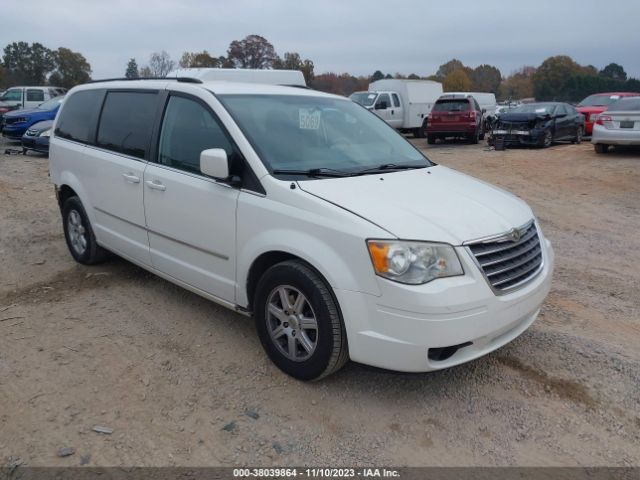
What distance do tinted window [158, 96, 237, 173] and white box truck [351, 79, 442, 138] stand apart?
17.7m

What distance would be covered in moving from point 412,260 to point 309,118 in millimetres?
1711

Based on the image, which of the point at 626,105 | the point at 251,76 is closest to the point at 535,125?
the point at 626,105

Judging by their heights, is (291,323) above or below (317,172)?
below

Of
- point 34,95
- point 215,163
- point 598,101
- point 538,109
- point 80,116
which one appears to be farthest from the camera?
point 34,95

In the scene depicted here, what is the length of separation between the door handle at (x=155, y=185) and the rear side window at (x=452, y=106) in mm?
16432

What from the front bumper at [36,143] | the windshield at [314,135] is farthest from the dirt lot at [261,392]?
the front bumper at [36,143]

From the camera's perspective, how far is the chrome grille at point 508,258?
3.10m

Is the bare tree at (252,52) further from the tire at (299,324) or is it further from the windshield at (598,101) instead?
the tire at (299,324)

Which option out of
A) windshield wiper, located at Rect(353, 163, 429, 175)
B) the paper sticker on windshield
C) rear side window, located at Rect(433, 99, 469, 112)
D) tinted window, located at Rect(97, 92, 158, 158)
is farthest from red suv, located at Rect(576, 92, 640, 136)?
tinted window, located at Rect(97, 92, 158, 158)

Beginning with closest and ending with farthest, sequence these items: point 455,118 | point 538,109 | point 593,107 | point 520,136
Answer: point 520,136 < point 538,109 < point 455,118 < point 593,107

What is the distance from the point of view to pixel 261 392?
3.38 m

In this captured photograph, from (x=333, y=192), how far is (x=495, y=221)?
3.27 ft

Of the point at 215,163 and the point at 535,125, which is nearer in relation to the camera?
Answer: the point at 215,163

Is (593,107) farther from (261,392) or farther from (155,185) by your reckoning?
(261,392)
